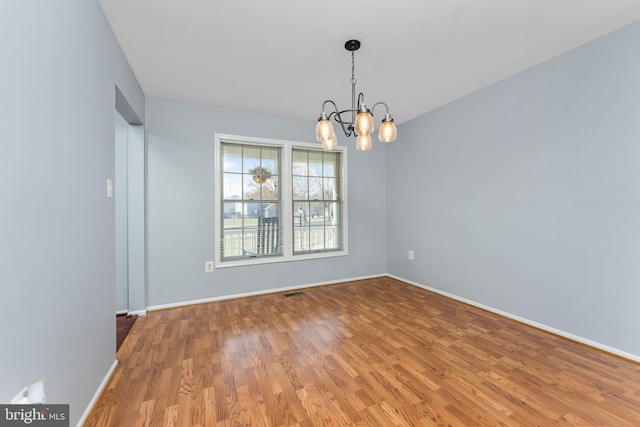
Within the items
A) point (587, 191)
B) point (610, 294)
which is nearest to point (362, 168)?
point (587, 191)

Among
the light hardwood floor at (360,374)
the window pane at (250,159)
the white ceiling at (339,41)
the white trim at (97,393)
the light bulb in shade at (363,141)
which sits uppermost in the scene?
the white ceiling at (339,41)

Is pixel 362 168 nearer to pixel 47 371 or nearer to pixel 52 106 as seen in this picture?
pixel 52 106

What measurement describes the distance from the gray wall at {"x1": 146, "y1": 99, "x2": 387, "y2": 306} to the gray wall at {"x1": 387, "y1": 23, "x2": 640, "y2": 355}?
2.14 metres

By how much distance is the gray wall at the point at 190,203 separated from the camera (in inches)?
126

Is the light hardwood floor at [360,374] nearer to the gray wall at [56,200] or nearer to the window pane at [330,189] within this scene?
the gray wall at [56,200]

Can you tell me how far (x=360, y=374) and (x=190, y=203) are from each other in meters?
2.77

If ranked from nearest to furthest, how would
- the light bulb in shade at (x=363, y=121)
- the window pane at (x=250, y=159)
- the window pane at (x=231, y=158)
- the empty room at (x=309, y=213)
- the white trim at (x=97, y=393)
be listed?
the empty room at (x=309, y=213) < the white trim at (x=97, y=393) < the light bulb in shade at (x=363, y=121) < the window pane at (x=231, y=158) < the window pane at (x=250, y=159)

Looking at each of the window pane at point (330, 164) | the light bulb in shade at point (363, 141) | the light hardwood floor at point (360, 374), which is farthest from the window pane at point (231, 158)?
the light bulb in shade at point (363, 141)

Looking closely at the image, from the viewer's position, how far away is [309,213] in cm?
417

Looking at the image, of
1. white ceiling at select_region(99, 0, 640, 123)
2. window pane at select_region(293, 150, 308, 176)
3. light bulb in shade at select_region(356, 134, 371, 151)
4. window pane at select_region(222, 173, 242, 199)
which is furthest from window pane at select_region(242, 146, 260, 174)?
light bulb in shade at select_region(356, 134, 371, 151)

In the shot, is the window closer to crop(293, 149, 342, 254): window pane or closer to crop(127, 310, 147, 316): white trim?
crop(293, 149, 342, 254): window pane

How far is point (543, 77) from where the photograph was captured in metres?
2.57

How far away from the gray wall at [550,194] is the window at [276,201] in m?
1.50

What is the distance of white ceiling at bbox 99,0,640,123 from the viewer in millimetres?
1870
